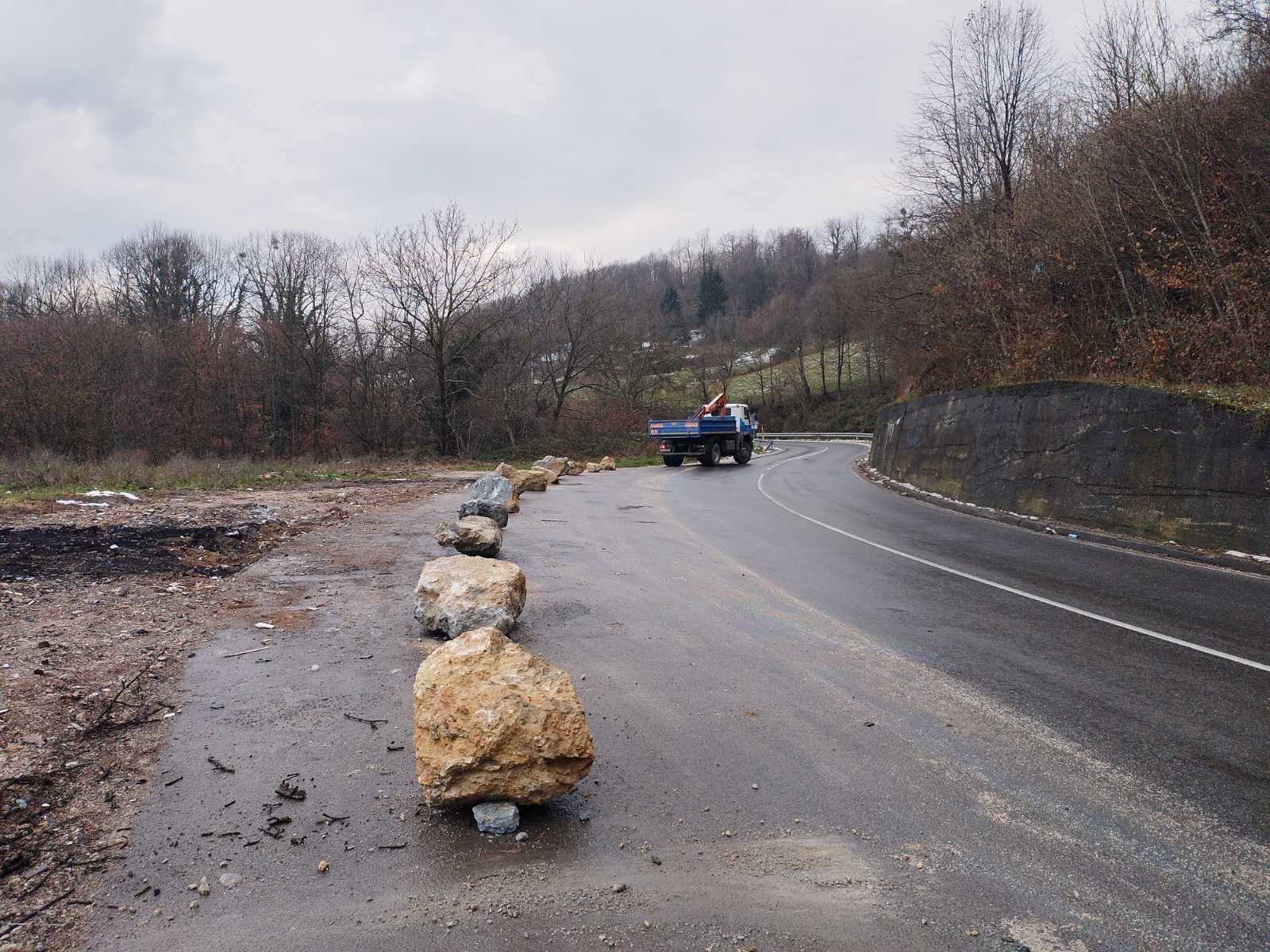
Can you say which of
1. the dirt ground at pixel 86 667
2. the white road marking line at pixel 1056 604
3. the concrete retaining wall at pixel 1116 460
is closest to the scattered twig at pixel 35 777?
the dirt ground at pixel 86 667

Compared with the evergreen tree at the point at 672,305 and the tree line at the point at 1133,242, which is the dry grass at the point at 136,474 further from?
the evergreen tree at the point at 672,305

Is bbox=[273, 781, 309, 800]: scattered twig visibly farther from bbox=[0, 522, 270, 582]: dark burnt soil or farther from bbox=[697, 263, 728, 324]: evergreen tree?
bbox=[697, 263, 728, 324]: evergreen tree

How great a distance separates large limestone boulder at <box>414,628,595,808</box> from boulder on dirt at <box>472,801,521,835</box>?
56 millimetres

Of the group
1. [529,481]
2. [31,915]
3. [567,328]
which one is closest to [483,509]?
[529,481]

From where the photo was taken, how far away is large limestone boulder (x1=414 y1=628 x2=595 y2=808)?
3.68 metres

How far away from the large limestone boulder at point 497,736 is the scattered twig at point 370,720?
3.07 feet

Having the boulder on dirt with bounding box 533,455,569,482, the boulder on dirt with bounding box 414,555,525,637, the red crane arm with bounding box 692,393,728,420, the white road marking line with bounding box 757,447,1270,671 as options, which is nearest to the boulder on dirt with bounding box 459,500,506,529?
the boulder on dirt with bounding box 414,555,525,637

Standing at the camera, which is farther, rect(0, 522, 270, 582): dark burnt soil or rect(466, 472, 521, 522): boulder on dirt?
Result: rect(466, 472, 521, 522): boulder on dirt

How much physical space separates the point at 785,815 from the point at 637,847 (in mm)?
756

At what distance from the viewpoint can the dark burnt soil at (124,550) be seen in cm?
885

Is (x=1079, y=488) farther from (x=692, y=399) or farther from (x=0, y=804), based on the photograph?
(x=692, y=399)

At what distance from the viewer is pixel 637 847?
3.48 metres

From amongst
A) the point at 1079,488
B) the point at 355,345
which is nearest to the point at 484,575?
the point at 1079,488

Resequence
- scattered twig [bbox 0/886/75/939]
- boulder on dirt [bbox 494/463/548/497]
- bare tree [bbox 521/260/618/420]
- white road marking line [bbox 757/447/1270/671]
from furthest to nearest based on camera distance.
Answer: bare tree [bbox 521/260/618/420], boulder on dirt [bbox 494/463/548/497], white road marking line [bbox 757/447/1270/671], scattered twig [bbox 0/886/75/939]
